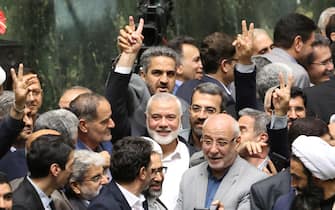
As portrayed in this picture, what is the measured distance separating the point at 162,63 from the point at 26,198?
292 centimetres

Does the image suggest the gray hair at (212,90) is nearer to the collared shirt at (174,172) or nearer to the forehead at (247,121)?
the forehead at (247,121)

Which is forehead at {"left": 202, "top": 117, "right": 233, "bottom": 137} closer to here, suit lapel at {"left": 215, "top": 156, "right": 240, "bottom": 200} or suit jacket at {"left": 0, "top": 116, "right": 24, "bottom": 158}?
suit lapel at {"left": 215, "top": 156, "right": 240, "bottom": 200}

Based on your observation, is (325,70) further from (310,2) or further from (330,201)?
(310,2)

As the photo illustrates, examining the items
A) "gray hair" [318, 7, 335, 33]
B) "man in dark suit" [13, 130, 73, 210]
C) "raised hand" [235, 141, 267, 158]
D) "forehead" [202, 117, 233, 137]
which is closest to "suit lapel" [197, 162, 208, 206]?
"forehead" [202, 117, 233, 137]

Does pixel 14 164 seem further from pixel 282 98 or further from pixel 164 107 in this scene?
pixel 282 98

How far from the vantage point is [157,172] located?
1266 centimetres

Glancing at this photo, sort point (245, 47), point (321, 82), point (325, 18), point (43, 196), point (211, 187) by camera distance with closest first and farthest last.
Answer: point (43, 196)
point (211, 187)
point (245, 47)
point (321, 82)
point (325, 18)

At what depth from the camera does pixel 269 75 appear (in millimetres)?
14008

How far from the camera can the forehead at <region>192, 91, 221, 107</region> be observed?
45.1ft

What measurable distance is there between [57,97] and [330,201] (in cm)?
877

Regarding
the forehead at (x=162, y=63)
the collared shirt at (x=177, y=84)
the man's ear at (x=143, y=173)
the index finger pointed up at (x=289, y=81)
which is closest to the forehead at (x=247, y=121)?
the index finger pointed up at (x=289, y=81)

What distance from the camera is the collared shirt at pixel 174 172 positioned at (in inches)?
515

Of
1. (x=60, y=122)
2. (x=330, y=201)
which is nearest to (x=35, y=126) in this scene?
(x=60, y=122)

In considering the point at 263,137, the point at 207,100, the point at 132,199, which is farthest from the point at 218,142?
the point at 207,100
